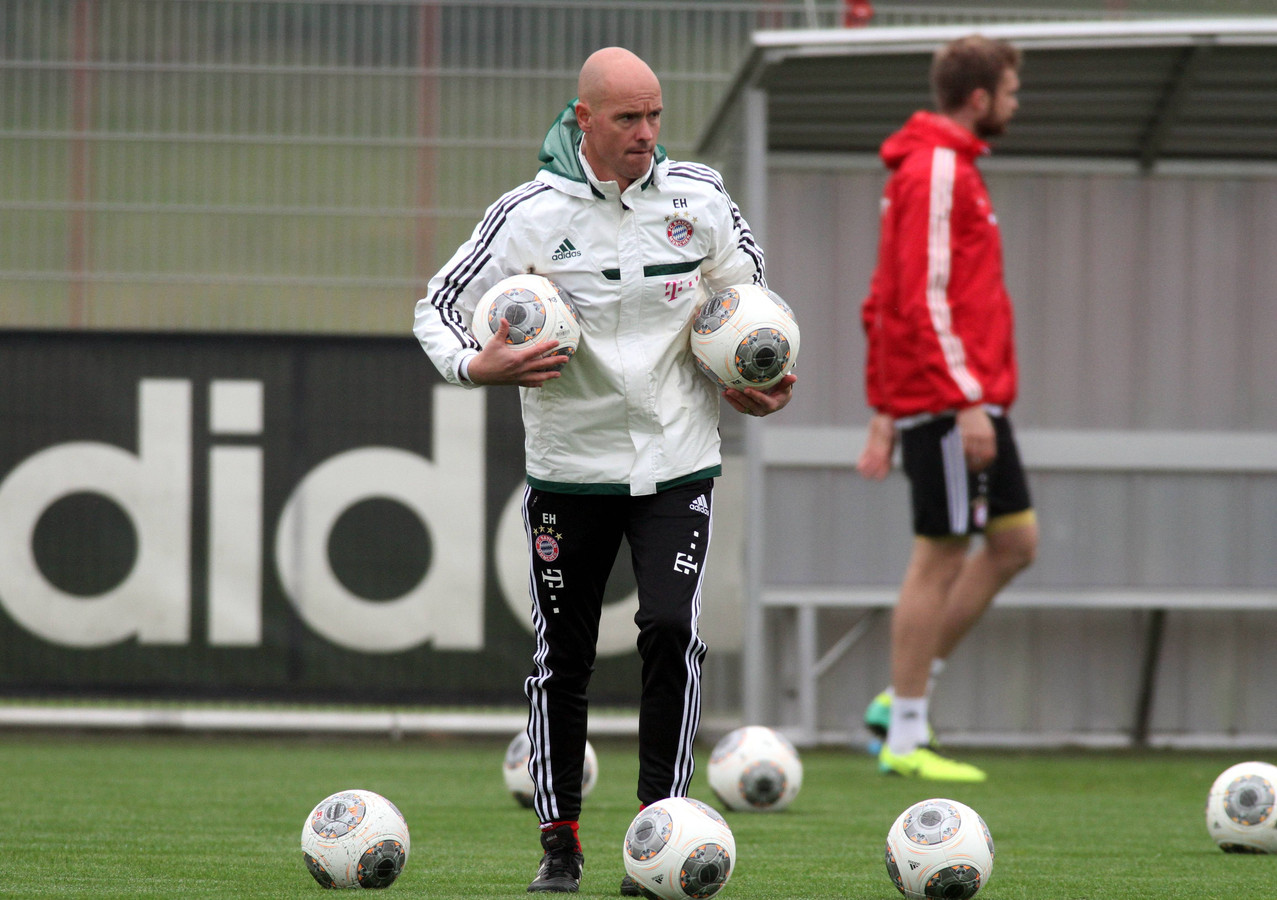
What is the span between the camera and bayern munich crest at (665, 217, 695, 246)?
4375 mm

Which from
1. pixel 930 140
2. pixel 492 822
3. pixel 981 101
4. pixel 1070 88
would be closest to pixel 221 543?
pixel 492 822

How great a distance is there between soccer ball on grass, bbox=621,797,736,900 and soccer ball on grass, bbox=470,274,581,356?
110cm

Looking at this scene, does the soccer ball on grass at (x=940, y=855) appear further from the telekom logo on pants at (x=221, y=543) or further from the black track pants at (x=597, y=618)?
the telekom logo on pants at (x=221, y=543)

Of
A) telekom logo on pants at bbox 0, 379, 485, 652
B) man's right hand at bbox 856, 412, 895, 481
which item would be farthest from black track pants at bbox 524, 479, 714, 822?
telekom logo on pants at bbox 0, 379, 485, 652

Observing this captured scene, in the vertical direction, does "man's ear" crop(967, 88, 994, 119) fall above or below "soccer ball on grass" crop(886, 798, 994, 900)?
above

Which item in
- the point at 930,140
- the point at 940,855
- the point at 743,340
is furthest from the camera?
the point at 930,140

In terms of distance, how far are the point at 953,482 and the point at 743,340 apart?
2.93 metres

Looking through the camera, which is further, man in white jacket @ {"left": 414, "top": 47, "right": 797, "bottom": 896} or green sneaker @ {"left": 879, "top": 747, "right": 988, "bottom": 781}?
green sneaker @ {"left": 879, "top": 747, "right": 988, "bottom": 781}

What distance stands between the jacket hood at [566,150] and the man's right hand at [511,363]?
45 centimetres

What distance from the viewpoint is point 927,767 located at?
23.3 feet

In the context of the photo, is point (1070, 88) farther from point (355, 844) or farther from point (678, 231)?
point (355, 844)

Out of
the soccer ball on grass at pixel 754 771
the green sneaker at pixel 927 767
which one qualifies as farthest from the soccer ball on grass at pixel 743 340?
the green sneaker at pixel 927 767

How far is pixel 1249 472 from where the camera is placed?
9.38 metres

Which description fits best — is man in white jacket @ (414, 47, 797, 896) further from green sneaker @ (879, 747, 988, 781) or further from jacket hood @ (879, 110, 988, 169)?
jacket hood @ (879, 110, 988, 169)
